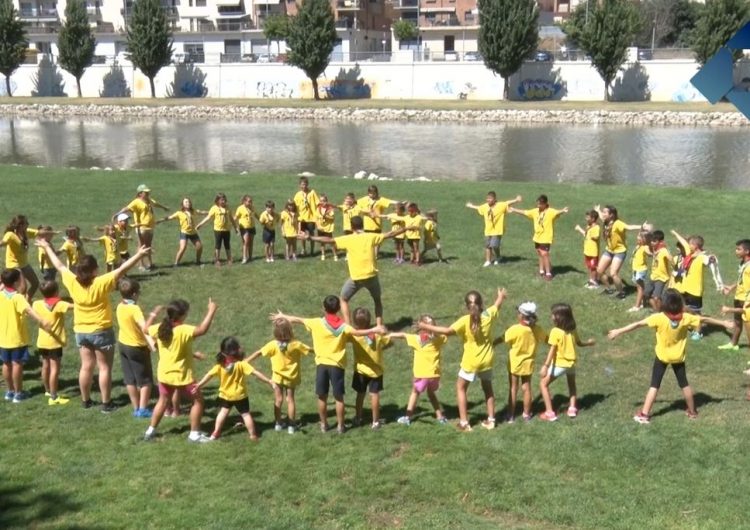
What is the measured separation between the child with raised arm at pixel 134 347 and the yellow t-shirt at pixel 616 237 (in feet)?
30.9

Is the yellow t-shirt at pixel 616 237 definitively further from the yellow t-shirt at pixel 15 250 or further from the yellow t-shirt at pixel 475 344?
the yellow t-shirt at pixel 15 250

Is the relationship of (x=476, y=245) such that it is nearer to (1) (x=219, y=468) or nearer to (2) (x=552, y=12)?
(1) (x=219, y=468)

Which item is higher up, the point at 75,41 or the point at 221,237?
the point at 75,41

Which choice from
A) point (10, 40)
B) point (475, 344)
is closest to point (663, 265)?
point (475, 344)

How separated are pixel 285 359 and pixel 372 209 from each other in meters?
8.61

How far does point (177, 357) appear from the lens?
9.57 metres

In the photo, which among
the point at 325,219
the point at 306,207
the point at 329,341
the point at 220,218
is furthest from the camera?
the point at 306,207

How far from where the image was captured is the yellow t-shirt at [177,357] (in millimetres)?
9508

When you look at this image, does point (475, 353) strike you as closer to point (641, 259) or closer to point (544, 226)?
point (641, 259)

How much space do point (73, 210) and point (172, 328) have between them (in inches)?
637

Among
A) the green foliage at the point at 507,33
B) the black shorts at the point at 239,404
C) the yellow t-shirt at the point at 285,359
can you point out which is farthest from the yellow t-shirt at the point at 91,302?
the green foliage at the point at 507,33

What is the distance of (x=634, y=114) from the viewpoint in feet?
217

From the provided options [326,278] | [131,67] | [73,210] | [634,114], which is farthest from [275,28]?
[326,278]

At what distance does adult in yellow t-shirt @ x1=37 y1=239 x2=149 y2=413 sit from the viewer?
10094 millimetres
